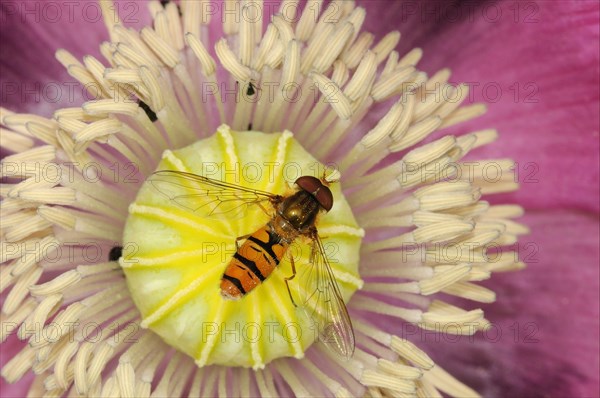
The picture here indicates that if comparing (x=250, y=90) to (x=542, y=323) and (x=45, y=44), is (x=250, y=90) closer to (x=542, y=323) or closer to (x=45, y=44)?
(x=45, y=44)

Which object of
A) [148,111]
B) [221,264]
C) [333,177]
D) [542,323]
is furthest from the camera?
[542,323]

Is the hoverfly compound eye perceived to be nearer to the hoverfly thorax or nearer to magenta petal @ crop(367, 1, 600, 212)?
the hoverfly thorax

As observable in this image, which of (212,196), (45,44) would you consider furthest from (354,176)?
(45,44)

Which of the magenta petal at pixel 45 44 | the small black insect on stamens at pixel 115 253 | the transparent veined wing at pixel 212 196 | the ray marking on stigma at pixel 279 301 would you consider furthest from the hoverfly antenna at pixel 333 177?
the magenta petal at pixel 45 44

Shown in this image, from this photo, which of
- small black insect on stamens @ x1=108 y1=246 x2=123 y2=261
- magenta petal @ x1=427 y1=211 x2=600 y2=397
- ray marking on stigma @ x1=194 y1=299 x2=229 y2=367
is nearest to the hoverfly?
ray marking on stigma @ x1=194 y1=299 x2=229 y2=367

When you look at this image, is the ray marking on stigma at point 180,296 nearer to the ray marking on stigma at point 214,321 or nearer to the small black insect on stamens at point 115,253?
the ray marking on stigma at point 214,321

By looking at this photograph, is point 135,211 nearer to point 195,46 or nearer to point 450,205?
point 195,46
